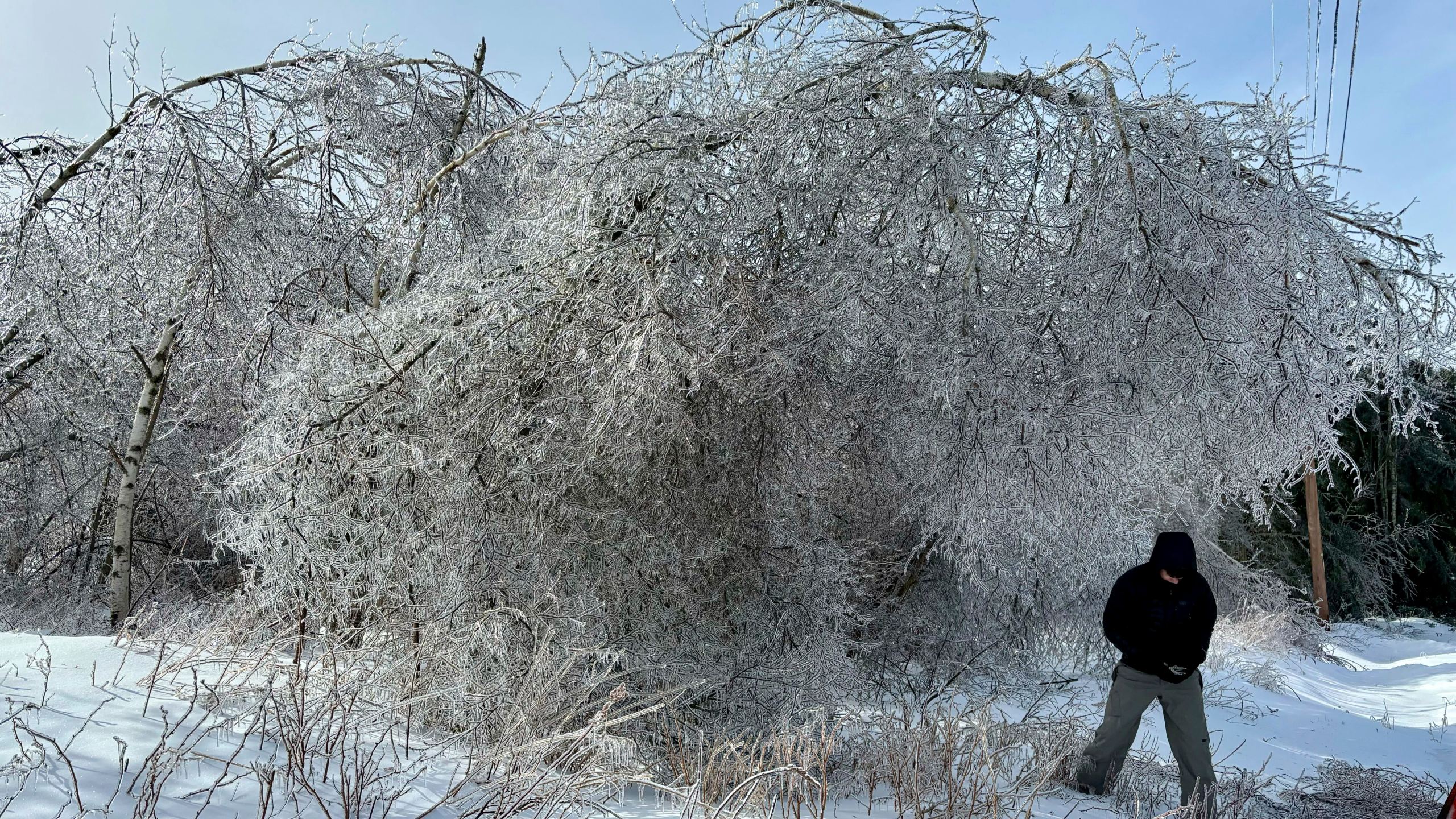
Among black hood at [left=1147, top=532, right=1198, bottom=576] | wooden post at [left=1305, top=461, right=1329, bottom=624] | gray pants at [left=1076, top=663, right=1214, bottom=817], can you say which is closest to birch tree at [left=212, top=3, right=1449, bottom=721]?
black hood at [left=1147, top=532, right=1198, bottom=576]

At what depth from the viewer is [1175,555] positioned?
4469mm

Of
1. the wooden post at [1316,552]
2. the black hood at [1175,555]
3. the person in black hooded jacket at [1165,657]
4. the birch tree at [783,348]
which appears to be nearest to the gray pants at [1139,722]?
the person in black hooded jacket at [1165,657]

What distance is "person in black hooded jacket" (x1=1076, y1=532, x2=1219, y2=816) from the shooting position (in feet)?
14.7

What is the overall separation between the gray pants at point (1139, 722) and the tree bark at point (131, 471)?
6.94 metres

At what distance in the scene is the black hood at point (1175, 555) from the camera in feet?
14.6

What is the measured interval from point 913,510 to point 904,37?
324 centimetres

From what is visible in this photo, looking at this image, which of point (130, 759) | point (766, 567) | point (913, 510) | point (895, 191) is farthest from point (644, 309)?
point (913, 510)

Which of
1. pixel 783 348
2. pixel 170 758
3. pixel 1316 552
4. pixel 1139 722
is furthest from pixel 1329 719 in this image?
pixel 170 758

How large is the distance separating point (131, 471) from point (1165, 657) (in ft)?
24.1

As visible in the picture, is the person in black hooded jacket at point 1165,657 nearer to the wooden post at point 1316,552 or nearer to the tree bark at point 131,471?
the tree bark at point 131,471

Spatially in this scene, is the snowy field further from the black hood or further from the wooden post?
the wooden post

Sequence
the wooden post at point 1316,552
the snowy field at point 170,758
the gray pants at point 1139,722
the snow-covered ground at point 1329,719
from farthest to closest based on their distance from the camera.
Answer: the wooden post at point 1316,552
the snow-covered ground at point 1329,719
the gray pants at point 1139,722
the snowy field at point 170,758

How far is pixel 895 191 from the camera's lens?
4215 mm

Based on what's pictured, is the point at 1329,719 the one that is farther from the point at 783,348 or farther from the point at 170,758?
the point at 170,758
